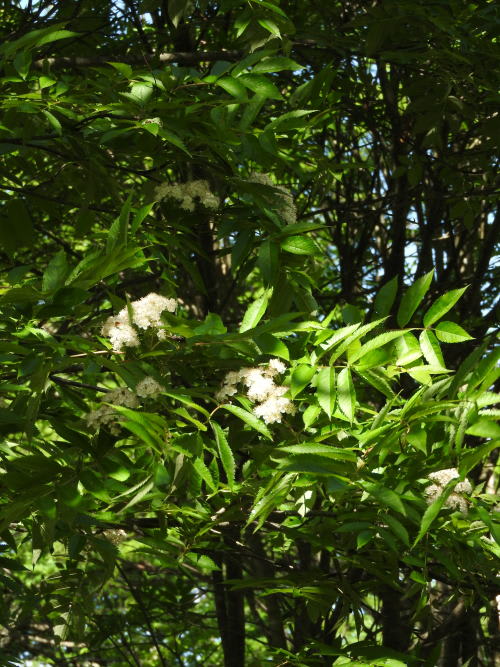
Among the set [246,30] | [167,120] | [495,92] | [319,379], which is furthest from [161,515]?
[495,92]

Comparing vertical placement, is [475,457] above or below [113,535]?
above

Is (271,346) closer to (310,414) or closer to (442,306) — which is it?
(310,414)

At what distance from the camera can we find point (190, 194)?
2213 mm

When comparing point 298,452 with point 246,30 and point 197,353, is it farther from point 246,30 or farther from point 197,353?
point 246,30

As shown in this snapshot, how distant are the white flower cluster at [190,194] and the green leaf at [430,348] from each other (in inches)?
30.2

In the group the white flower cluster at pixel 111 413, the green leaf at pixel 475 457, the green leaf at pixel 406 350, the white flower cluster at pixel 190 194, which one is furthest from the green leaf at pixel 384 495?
the white flower cluster at pixel 190 194

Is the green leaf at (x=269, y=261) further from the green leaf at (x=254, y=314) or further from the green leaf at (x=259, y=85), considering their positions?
the green leaf at (x=259, y=85)

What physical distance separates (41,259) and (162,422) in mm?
3280

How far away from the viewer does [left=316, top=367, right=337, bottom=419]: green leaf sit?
154 centimetres

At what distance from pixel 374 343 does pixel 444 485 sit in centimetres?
32

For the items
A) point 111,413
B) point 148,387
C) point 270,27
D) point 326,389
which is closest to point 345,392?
point 326,389

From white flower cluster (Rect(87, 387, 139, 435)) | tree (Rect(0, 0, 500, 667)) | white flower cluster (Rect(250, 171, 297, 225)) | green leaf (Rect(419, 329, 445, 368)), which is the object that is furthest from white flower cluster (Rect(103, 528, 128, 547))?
green leaf (Rect(419, 329, 445, 368))

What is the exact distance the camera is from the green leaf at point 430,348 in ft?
5.46

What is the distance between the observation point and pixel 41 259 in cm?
455
